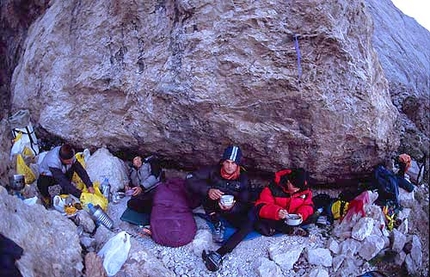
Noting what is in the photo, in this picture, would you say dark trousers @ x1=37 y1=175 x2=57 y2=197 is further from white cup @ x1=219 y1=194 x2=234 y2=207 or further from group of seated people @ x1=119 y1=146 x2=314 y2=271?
white cup @ x1=219 y1=194 x2=234 y2=207

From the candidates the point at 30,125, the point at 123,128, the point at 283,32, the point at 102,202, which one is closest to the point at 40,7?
the point at 30,125

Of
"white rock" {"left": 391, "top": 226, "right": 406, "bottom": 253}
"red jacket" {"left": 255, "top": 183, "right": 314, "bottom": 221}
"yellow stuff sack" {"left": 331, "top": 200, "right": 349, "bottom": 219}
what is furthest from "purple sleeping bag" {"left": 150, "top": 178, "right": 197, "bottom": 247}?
"white rock" {"left": 391, "top": 226, "right": 406, "bottom": 253}

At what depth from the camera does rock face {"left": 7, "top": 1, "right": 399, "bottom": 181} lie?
568 centimetres

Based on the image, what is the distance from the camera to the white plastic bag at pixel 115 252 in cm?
457

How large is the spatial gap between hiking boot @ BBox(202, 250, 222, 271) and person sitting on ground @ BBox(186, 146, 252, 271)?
0.41 metres

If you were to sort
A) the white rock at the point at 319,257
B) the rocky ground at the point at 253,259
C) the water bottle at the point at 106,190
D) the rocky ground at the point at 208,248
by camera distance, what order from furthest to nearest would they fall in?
the water bottle at the point at 106,190 < the white rock at the point at 319,257 < the rocky ground at the point at 253,259 < the rocky ground at the point at 208,248

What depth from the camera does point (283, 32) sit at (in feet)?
18.5

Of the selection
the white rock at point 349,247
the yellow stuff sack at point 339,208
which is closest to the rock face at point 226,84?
the yellow stuff sack at point 339,208

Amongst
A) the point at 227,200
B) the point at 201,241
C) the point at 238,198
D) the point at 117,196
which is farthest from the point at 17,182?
the point at 238,198

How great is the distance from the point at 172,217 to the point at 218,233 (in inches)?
25.2

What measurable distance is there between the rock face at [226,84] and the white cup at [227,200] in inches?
40.6

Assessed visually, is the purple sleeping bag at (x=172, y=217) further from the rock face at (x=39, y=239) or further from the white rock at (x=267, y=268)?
the rock face at (x=39, y=239)

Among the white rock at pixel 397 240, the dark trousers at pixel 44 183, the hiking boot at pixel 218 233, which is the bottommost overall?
the white rock at pixel 397 240

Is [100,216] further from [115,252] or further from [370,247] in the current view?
[370,247]
